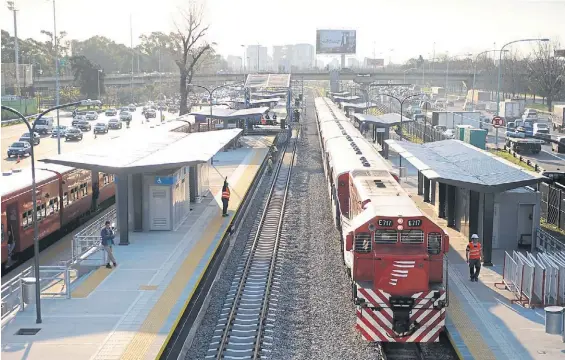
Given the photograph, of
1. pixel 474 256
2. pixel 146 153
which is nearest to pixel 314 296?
pixel 474 256

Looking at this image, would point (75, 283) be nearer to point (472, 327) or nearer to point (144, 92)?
point (472, 327)

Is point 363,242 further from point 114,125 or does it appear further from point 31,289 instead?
point 114,125

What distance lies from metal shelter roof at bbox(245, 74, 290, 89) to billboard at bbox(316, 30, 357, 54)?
6039cm

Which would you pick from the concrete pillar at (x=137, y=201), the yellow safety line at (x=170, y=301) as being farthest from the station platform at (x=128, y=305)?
the concrete pillar at (x=137, y=201)

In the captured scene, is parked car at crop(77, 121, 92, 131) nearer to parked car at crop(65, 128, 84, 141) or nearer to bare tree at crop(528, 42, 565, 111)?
parked car at crop(65, 128, 84, 141)

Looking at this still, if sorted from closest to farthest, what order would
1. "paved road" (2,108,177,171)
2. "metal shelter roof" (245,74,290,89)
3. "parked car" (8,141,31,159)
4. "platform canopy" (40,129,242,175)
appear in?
"platform canopy" (40,129,242,175) → "paved road" (2,108,177,171) → "parked car" (8,141,31,159) → "metal shelter roof" (245,74,290,89)

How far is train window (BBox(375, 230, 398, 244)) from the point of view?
52.6 ft

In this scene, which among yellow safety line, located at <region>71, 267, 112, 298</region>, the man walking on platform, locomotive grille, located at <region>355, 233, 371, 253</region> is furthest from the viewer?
the man walking on platform

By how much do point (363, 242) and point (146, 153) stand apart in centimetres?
Answer: 1424

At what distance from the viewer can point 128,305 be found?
61.2ft

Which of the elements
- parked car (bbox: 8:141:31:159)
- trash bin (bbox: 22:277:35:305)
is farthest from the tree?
trash bin (bbox: 22:277:35:305)

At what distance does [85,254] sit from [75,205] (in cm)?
597

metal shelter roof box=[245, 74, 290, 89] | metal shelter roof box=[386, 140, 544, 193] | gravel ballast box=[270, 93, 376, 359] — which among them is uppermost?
metal shelter roof box=[245, 74, 290, 89]

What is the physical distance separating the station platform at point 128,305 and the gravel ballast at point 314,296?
2.66m
